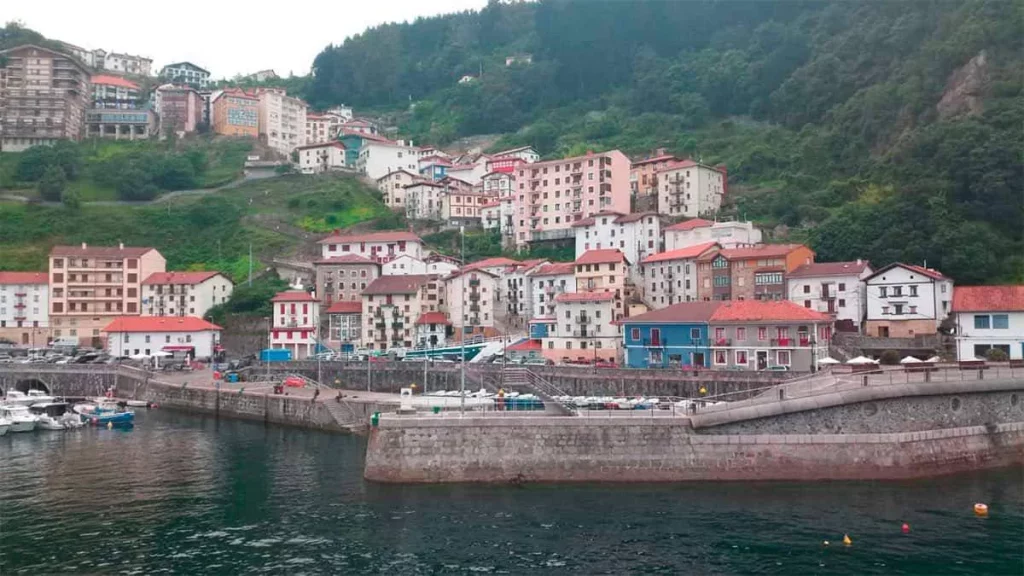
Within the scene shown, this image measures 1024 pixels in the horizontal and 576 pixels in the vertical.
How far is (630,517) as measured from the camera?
28.1 meters

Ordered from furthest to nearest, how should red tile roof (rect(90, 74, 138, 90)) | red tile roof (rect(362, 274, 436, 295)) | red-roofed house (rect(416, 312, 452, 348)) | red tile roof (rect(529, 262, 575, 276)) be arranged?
red tile roof (rect(90, 74, 138, 90)) → red tile roof (rect(362, 274, 436, 295)) → red-roofed house (rect(416, 312, 452, 348)) → red tile roof (rect(529, 262, 575, 276))

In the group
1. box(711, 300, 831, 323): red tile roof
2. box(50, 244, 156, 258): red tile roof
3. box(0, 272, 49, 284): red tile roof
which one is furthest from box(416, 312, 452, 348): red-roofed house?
box(0, 272, 49, 284): red tile roof

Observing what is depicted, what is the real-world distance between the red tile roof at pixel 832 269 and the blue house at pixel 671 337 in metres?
11.8

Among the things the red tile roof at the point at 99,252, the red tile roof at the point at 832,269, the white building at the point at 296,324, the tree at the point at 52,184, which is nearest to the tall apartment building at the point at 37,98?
the tree at the point at 52,184

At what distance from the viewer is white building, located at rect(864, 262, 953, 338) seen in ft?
185

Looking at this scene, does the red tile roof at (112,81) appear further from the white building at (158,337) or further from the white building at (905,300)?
the white building at (905,300)

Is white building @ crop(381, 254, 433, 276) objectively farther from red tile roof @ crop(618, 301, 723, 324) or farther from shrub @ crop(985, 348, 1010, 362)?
shrub @ crop(985, 348, 1010, 362)

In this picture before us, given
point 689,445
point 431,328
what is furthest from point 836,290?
point 431,328

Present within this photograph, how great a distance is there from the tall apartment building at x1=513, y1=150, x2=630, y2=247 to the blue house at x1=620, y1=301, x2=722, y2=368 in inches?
1532

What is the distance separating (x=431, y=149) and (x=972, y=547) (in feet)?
404

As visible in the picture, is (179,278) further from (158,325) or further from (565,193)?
(565,193)

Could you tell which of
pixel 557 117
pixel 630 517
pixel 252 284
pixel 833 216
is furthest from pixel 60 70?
pixel 630 517

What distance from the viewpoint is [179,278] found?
8781 centimetres

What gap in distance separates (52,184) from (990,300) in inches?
4681
